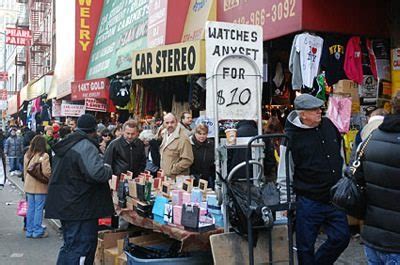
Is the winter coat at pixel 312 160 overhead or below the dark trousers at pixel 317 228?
overhead

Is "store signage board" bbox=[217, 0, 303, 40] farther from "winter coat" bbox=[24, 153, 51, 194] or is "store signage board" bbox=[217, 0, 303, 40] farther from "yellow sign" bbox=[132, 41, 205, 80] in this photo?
"winter coat" bbox=[24, 153, 51, 194]

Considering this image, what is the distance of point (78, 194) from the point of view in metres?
5.63

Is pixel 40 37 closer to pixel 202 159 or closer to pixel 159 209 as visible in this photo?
pixel 202 159

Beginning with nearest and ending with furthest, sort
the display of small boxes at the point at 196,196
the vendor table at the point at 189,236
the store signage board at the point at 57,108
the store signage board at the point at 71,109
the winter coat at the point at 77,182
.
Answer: the vendor table at the point at 189,236 < the display of small boxes at the point at 196,196 < the winter coat at the point at 77,182 < the store signage board at the point at 71,109 < the store signage board at the point at 57,108

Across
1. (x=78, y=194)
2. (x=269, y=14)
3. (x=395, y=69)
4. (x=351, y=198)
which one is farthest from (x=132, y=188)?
(x=395, y=69)

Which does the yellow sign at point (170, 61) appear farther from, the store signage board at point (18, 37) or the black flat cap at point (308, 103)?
the store signage board at point (18, 37)

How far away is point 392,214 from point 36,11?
3767cm

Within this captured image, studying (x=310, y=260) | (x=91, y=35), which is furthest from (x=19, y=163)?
(x=310, y=260)

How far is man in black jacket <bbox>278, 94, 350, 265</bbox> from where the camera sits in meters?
5.05

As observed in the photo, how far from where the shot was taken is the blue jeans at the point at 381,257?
3580 millimetres

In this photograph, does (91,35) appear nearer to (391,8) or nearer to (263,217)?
(391,8)

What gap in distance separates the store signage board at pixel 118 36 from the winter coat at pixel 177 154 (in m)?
5.90

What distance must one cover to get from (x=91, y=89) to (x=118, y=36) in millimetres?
1850

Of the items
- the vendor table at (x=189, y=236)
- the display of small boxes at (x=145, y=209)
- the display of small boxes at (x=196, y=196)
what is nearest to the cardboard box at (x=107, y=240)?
the display of small boxes at (x=145, y=209)
